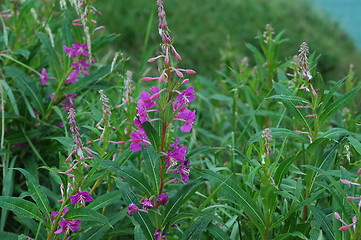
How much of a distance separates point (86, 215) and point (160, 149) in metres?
0.26

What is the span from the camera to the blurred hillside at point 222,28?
6.12m

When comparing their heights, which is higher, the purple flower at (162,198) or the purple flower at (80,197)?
the purple flower at (162,198)

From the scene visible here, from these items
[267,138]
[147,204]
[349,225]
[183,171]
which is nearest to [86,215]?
[147,204]

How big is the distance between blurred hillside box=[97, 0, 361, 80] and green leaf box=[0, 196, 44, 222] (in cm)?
385

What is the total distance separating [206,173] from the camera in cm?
144

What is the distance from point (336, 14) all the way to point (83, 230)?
28.9 feet

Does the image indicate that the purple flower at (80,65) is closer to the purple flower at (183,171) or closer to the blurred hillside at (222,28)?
the purple flower at (183,171)

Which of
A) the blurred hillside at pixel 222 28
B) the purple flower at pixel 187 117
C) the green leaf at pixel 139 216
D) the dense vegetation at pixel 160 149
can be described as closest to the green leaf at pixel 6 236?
the dense vegetation at pixel 160 149

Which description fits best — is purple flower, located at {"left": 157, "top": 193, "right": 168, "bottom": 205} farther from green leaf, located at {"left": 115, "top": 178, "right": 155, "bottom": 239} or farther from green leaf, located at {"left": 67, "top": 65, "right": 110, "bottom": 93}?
green leaf, located at {"left": 67, "top": 65, "right": 110, "bottom": 93}

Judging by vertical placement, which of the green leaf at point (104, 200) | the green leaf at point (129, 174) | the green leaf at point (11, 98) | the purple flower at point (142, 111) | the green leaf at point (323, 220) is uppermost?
the purple flower at point (142, 111)

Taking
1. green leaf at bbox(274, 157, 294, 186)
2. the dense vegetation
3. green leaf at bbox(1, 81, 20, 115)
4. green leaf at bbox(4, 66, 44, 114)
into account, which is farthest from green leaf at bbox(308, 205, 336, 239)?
green leaf at bbox(1, 81, 20, 115)

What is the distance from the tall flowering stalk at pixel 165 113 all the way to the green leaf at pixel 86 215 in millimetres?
78

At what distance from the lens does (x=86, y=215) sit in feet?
4.58

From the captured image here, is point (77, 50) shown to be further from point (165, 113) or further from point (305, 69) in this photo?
point (305, 69)
